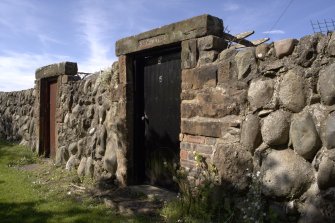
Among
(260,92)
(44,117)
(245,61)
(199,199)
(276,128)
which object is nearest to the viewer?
(276,128)

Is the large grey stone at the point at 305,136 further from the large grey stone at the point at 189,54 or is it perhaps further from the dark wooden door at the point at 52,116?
the dark wooden door at the point at 52,116

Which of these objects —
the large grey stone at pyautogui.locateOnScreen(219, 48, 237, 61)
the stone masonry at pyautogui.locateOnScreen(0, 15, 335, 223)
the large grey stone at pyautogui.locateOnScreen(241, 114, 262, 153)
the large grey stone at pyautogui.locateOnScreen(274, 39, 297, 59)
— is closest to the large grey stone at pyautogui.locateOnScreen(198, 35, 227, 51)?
the stone masonry at pyautogui.locateOnScreen(0, 15, 335, 223)

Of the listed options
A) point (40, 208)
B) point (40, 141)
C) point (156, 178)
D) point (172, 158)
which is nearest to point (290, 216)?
point (172, 158)

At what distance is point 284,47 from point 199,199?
181 cm

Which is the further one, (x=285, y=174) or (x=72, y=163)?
(x=72, y=163)

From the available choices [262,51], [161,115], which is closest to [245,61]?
[262,51]

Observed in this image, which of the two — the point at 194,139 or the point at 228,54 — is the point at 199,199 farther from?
the point at 228,54

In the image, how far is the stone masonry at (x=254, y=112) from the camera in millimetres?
2939

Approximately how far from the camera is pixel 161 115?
5012 mm

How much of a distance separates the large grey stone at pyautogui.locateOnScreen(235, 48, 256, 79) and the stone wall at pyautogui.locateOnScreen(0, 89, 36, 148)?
6.60 meters

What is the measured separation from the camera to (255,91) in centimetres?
346

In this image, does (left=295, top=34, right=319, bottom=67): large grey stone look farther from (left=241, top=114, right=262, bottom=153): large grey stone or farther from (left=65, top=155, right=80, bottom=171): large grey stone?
(left=65, top=155, right=80, bottom=171): large grey stone

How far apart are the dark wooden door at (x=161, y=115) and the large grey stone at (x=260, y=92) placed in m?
1.36

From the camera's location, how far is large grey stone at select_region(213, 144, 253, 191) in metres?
3.53
